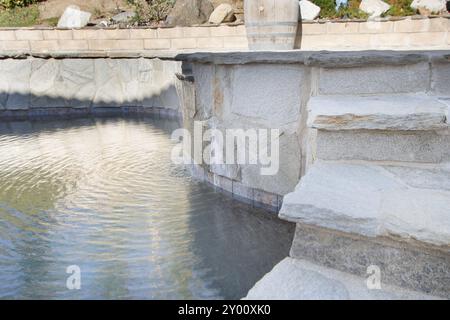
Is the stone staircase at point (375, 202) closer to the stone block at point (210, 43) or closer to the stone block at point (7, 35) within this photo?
the stone block at point (210, 43)

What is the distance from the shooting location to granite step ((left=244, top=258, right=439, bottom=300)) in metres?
1.03

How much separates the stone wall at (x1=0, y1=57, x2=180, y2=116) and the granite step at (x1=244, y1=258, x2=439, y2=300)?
5.02 meters

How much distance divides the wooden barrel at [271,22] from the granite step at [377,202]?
3822 millimetres

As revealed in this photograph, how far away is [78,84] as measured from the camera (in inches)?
239

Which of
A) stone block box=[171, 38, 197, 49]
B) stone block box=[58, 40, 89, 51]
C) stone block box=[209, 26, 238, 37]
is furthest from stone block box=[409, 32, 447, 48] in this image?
stone block box=[58, 40, 89, 51]

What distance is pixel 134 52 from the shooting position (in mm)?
5961

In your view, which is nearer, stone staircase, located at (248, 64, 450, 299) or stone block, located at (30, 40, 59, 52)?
stone staircase, located at (248, 64, 450, 299)

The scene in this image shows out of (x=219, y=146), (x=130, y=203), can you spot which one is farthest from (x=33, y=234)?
(x=219, y=146)

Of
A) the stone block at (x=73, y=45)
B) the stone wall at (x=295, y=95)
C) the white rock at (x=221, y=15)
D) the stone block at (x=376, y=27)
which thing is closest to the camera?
the stone wall at (x=295, y=95)

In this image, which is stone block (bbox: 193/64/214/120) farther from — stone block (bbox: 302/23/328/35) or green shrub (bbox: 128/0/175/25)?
green shrub (bbox: 128/0/175/25)

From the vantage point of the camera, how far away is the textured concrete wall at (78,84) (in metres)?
5.95

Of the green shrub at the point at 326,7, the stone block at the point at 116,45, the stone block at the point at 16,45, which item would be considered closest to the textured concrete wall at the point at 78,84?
the stone block at the point at 116,45

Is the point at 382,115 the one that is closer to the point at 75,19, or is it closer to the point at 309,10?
the point at 309,10

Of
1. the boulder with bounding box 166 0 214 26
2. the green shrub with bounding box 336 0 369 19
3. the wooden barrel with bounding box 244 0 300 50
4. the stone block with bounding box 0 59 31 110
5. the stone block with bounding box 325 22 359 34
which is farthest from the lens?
the boulder with bounding box 166 0 214 26
